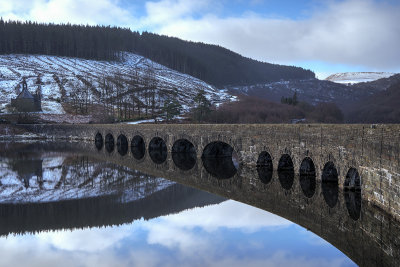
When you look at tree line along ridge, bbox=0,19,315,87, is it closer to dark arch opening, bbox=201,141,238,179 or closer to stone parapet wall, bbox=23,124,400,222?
stone parapet wall, bbox=23,124,400,222

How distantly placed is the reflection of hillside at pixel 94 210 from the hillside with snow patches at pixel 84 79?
221 feet

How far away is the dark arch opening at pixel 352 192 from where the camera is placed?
15.4m

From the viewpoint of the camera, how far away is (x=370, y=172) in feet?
49.5

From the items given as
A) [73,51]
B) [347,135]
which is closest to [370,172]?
[347,135]

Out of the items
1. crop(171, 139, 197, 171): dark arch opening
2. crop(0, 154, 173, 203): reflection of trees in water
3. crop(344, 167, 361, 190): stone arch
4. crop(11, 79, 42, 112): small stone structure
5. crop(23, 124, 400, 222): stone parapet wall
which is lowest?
crop(0, 154, 173, 203): reflection of trees in water

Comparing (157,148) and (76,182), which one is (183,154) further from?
(76,182)

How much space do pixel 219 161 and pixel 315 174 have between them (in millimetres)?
11113

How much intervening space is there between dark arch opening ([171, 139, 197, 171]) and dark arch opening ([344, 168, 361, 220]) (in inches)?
551

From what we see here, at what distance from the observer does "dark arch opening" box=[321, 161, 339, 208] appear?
17.6 m

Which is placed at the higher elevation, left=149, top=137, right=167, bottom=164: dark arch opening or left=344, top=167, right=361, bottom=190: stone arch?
left=344, top=167, right=361, bottom=190: stone arch

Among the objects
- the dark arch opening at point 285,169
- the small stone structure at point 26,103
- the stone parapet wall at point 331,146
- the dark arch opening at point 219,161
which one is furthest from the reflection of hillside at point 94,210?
the small stone structure at point 26,103

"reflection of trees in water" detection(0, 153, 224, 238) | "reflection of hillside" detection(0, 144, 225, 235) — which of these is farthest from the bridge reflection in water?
"reflection of hillside" detection(0, 144, 225, 235)

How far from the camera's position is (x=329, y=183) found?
65.3 feet

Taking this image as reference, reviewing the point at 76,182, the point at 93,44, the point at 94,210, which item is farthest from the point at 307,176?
the point at 93,44
